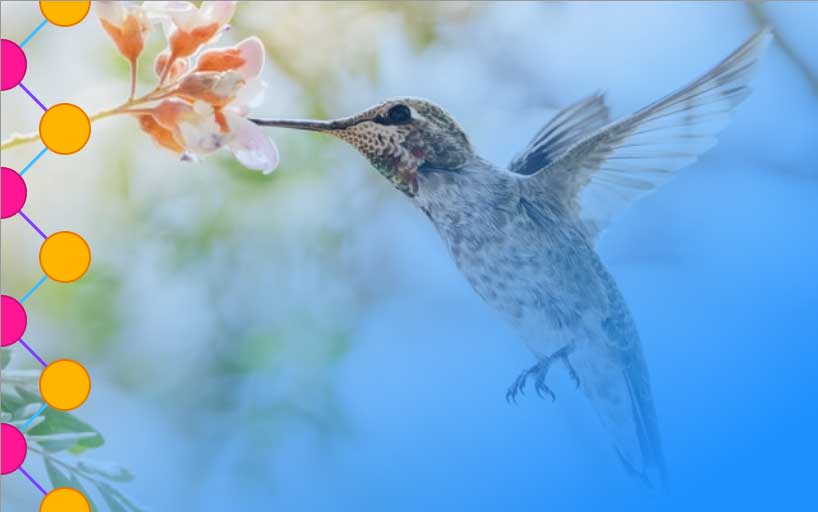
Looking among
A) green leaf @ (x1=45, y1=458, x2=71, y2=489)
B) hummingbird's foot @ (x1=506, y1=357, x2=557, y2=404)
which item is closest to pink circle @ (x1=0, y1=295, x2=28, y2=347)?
green leaf @ (x1=45, y1=458, x2=71, y2=489)

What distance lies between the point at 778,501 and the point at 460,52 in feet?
2.49

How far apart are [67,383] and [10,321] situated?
196 millimetres

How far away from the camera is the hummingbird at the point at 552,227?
119 centimetres

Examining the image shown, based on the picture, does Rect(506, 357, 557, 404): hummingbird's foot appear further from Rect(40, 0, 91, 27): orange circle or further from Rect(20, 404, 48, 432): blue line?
Rect(40, 0, 91, 27): orange circle

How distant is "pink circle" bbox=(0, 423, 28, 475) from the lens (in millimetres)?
1102

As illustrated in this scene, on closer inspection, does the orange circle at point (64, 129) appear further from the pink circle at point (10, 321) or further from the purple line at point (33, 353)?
the purple line at point (33, 353)

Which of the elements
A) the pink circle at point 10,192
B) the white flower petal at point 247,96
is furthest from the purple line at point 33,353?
the white flower petal at point 247,96

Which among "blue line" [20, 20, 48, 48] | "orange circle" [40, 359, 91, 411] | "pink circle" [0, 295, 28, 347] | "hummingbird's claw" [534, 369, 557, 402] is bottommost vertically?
"pink circle" [0, 295, 28, 347]

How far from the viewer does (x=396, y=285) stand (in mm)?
1250

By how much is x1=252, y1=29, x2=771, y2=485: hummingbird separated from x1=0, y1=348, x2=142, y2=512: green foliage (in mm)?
521

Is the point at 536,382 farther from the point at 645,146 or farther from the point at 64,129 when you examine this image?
the point at 64,129

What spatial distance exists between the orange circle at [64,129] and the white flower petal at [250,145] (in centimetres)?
21

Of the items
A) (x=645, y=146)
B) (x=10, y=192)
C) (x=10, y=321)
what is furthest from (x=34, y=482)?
(x=645, y=146)

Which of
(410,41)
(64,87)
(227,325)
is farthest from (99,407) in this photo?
(410,41)
